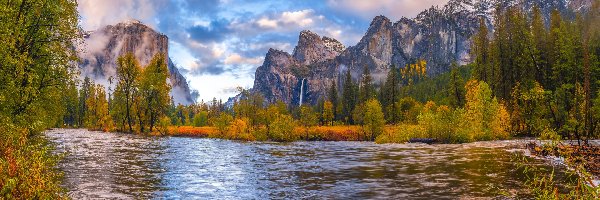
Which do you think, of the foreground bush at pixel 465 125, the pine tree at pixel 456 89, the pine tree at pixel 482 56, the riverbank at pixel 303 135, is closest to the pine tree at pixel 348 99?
the pine tree at pixel 456 89

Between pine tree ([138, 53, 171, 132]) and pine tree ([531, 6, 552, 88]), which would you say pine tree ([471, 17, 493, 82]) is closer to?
pine tree ([531, 6, 552, 88])

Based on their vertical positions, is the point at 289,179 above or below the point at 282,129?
below

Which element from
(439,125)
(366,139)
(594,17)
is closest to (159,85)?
(366,139)

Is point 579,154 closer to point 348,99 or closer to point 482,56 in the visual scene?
point 482,56

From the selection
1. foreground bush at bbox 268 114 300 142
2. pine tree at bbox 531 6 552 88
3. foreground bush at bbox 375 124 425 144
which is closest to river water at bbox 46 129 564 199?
foreground bush at bbox 375 124 425 144

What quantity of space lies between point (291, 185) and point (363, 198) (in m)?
5.06

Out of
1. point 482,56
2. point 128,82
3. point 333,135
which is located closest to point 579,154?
point 333,135

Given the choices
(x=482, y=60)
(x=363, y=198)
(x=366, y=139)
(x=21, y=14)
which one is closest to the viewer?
(x=363, y=198)

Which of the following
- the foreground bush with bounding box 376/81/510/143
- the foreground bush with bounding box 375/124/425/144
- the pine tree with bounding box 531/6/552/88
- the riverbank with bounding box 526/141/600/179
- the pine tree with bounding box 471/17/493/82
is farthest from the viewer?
the pine tree with bounding box 471/17/493/82

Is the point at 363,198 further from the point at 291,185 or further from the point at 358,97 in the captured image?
the point at 358,97

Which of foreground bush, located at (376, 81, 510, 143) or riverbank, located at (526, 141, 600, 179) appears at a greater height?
foreground bush, located at (376, 81, 510, 143)

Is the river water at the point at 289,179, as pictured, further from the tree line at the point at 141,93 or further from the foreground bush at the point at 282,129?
the tree line at the point at 141,93

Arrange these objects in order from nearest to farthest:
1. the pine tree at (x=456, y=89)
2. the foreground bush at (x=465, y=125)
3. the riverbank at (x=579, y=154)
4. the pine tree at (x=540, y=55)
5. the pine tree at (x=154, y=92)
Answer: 1. the riverbank at (x=579, y=154)
2. the foreground bush at (x=465, y=125)
3. the pine tree at (x=540, y=55)
4. the pine tree at (x=456, y=89)
5. the pine tree at (x=154, y=92)

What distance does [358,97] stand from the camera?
156375mm
